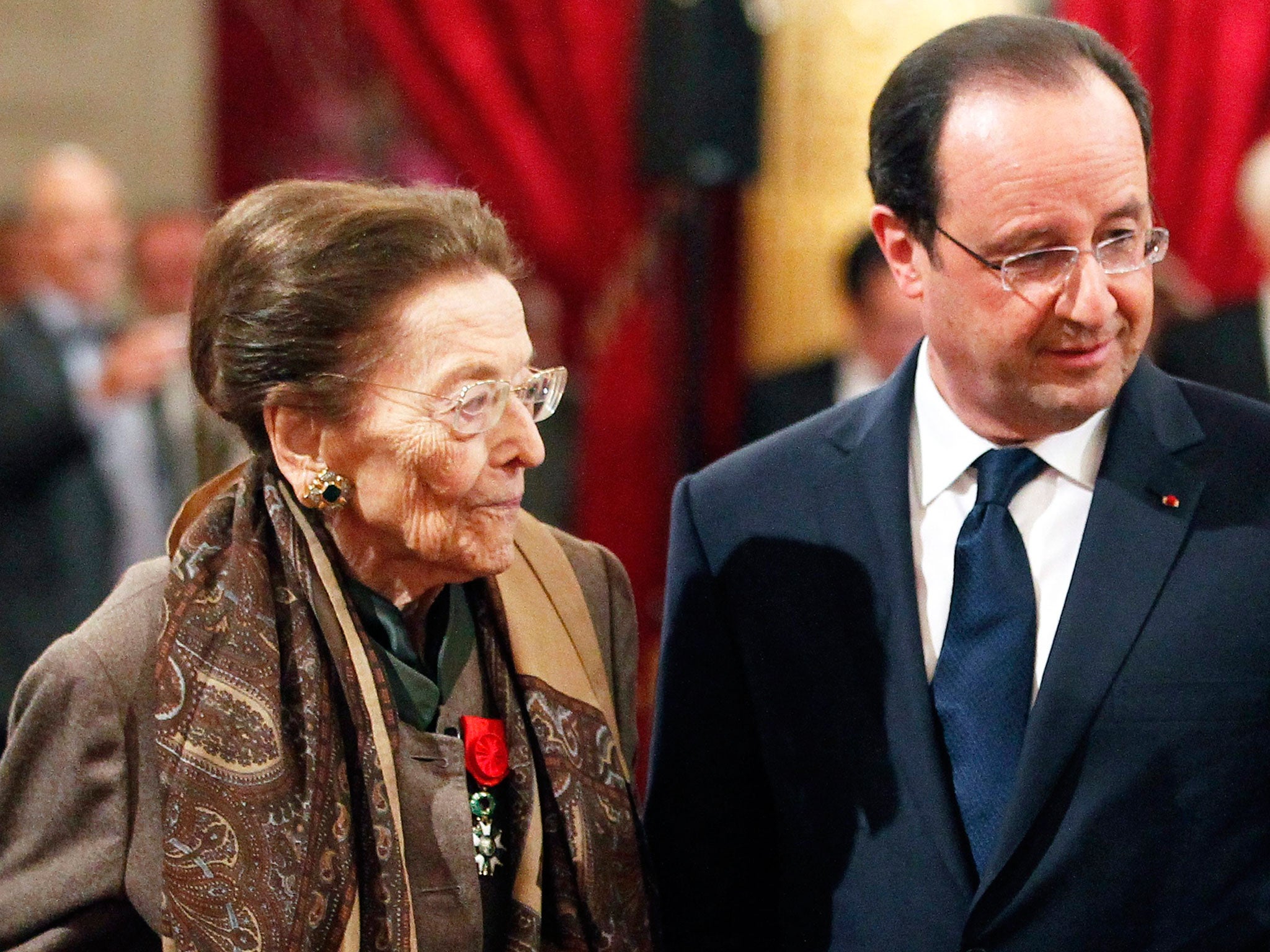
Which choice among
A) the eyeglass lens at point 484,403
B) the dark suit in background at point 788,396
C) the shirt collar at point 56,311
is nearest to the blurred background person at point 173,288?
the shirt collar at point 56,311

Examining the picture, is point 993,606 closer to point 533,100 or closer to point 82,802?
point 82,802

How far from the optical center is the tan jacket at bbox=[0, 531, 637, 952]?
1.97 m

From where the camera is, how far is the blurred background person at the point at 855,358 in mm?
4703

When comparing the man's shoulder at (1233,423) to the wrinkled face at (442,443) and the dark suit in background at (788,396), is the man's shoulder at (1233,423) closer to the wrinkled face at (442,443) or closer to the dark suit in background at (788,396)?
the wrinkled face at (442,443)

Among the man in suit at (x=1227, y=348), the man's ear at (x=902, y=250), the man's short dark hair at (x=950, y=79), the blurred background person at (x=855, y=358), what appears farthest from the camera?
the blurred background person at (x=855, y=358)

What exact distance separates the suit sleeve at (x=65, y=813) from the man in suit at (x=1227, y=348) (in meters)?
2.95

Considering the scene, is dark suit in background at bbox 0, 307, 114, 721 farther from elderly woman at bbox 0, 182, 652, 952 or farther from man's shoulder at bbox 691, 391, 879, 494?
man's shoulder at bbox 691, 391, 879, 494

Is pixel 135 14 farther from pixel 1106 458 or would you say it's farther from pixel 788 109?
pixel 1106 458

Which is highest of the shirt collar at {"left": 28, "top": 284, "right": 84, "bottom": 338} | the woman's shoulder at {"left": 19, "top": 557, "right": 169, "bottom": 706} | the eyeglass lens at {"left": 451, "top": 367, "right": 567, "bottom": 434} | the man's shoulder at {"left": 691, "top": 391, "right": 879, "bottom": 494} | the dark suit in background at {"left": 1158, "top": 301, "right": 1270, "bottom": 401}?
the eyeglass lens at {"left": 451, "top": 367, "right": 567, "bottom": 434}

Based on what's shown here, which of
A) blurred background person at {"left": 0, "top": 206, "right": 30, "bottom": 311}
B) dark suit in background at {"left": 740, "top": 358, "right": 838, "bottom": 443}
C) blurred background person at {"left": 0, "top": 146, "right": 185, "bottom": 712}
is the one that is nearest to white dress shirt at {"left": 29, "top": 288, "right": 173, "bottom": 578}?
blurred background person at {"left": 0, "top": 146, "right": 185, "bottom": 712}

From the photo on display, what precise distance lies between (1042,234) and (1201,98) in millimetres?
3666

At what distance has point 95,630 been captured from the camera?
6.66ft

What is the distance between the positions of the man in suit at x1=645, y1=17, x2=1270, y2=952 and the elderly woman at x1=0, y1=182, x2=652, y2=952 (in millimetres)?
194

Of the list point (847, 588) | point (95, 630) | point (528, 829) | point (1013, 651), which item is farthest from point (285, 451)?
point (1013, 651)
